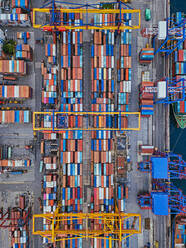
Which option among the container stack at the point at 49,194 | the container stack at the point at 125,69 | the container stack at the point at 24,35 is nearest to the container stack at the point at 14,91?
the container stack at the point at 24,35

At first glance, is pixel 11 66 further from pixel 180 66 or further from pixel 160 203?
pixel 160 203

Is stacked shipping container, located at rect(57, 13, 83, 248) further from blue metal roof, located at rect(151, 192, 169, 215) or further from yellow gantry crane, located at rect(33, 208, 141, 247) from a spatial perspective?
blue metal roof, located at rect(151, 192, 169, 215)

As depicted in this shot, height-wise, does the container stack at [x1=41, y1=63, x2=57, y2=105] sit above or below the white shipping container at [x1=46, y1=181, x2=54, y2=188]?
above

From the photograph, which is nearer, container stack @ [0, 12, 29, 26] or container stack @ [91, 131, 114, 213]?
container stack @ [0, 12, 29, 26]

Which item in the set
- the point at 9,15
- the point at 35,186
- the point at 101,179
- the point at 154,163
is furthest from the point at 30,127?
the point at 154,163

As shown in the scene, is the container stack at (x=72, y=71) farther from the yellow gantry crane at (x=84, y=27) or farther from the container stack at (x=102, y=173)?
the container stack at (x=102, y=173)

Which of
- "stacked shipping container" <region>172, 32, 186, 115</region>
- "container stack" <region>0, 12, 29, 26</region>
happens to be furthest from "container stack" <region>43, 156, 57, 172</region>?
"container stack" <region>0, 12, 29, 26</region>
